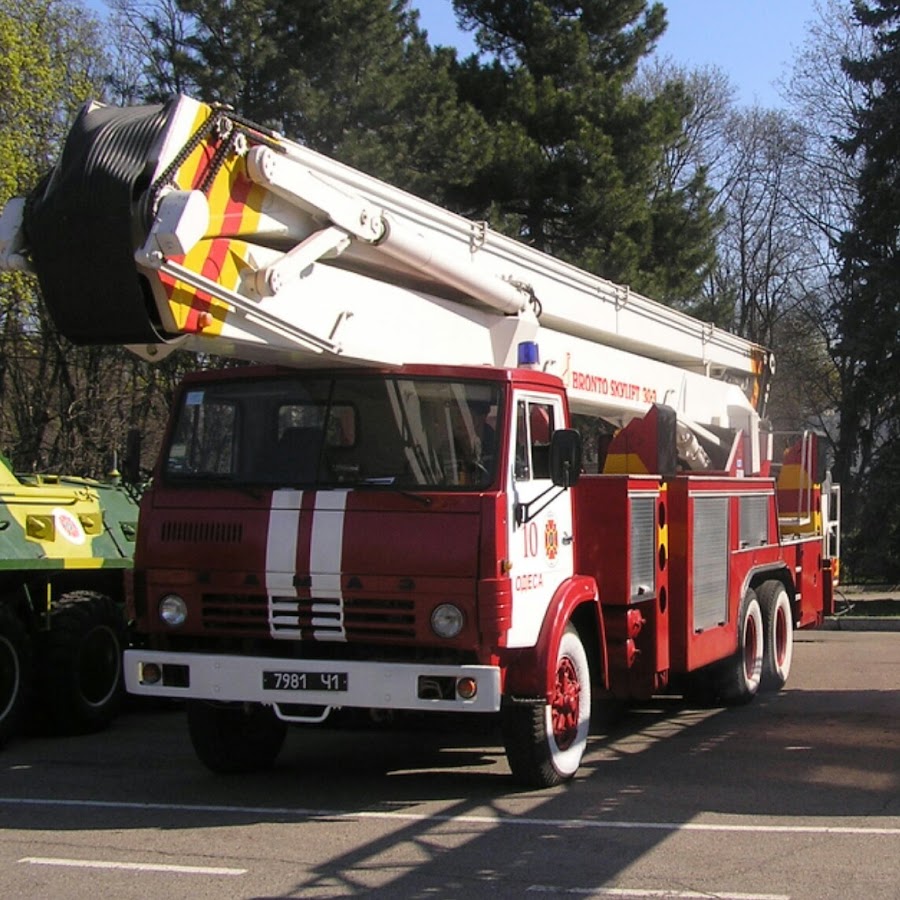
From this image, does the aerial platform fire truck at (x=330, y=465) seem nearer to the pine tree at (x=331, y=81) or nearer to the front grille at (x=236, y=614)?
the front grille at (x=236, y=614)

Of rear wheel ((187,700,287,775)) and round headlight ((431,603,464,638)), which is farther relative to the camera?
rear wheel ((187,700,287,775))

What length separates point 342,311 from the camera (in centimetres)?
793

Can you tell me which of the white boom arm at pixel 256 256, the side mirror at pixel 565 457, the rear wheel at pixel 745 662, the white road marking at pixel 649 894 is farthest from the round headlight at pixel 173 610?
the rear wheel at pixel 745 662

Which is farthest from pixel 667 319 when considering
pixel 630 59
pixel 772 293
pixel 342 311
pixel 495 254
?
pixel 772 293

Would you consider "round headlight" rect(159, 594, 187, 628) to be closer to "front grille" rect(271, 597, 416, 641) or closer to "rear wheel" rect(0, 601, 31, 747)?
"front grille" rect(271, 597, 416, 641)

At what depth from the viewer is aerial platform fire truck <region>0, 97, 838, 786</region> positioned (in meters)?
6.92

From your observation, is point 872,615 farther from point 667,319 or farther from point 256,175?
point 256,175

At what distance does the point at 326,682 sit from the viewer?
24.6 ft

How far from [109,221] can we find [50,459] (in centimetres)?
2229

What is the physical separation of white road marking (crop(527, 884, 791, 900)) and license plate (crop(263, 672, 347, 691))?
5.94ft

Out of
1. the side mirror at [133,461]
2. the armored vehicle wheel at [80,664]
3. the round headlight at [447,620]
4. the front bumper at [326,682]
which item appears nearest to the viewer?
the front bumper at [326,682]

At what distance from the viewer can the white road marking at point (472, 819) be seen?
714cm

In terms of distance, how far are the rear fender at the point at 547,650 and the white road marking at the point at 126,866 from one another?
1925 millimetres

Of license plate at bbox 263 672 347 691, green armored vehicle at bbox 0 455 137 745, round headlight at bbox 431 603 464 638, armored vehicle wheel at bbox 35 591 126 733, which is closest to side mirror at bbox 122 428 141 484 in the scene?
green armored vehicle at bbox 0 455 137 745
